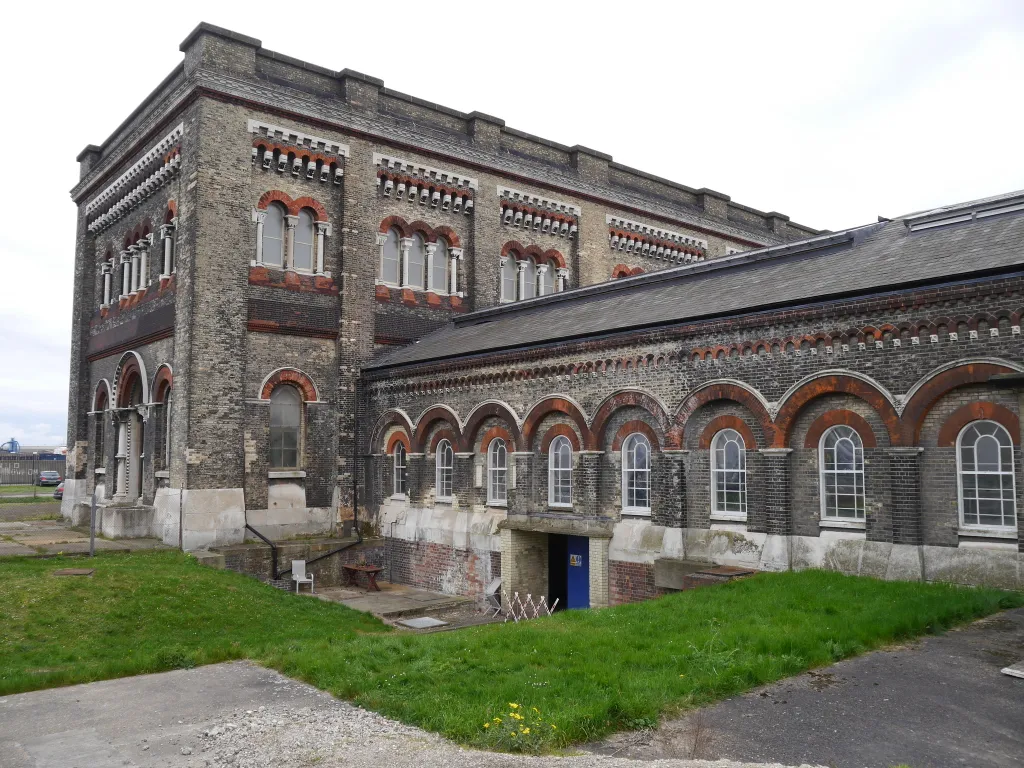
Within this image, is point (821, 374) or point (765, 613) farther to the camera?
point (821, 374)

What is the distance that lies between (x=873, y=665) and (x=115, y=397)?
2480 cm

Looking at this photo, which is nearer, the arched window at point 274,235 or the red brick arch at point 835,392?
the red brick arch at point 835,392

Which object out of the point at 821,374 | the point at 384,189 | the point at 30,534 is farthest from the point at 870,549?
the point at 30,534

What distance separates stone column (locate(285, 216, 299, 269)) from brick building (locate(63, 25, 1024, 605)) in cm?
19

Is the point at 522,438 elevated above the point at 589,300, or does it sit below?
below

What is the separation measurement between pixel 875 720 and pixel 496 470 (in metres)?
14.6

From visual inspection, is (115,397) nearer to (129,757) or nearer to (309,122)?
(309,122)

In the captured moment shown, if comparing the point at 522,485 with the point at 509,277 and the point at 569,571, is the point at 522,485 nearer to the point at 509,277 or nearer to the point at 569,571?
the point at 569,571

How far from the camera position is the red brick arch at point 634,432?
1764 centimetres

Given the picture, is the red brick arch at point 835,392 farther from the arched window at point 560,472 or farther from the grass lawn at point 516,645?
the arched window at point 560,472

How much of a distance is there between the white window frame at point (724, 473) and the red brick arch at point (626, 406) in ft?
3.11

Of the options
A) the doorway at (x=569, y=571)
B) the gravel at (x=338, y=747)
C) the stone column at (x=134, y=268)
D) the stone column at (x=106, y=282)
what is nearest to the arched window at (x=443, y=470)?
the doorway at (x=569, y=571)

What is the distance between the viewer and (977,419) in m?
12.9

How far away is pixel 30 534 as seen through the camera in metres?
23.2
